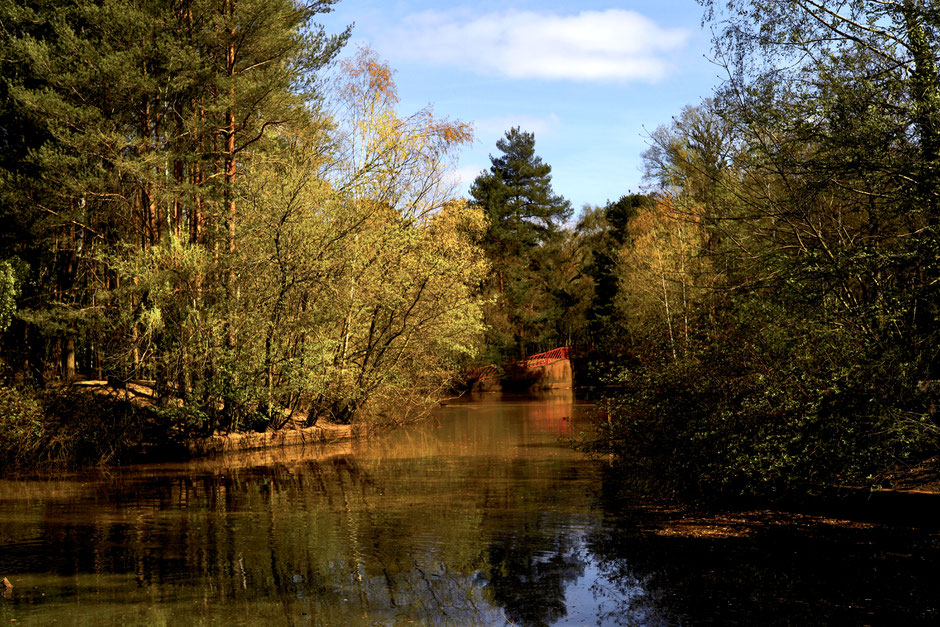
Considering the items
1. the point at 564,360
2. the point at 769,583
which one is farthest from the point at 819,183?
the point at 564,360

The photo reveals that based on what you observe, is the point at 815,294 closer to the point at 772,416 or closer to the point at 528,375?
A: the point at 772,416

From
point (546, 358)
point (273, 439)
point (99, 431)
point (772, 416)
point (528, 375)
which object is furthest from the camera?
point (546, 358)

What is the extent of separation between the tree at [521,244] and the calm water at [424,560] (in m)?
33.5

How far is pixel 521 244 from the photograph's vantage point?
5191cm

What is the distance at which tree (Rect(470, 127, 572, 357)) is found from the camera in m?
50.5

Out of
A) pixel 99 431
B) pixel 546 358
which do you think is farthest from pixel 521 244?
pixel 99 431

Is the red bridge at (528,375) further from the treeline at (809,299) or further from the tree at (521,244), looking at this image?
the treeline at (809,299)

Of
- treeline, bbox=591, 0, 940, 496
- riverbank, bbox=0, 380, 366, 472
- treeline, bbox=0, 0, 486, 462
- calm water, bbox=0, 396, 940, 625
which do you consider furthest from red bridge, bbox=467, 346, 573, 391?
treeline, bbox=591, 0, 940, 496

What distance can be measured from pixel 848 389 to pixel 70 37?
63.4 feet

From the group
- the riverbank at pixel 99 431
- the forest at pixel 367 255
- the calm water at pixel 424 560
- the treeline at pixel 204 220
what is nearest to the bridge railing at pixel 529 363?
the forest at pixel 367 255

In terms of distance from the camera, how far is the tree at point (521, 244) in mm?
50500

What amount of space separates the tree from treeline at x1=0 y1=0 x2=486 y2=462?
2349cm

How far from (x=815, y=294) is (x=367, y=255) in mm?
14375

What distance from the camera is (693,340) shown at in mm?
12477
